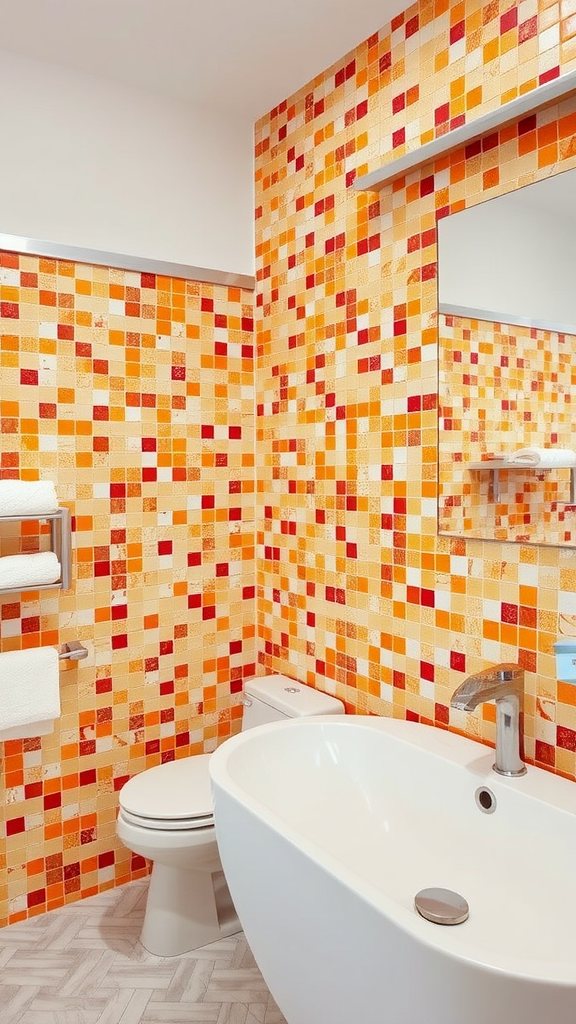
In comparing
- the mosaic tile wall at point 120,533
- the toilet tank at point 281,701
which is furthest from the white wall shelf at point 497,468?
the mosaic tile wall at point 120,533

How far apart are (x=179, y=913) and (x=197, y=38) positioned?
2.30 meters

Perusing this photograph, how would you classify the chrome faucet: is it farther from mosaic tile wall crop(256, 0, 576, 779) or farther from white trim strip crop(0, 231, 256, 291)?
white trim strip crop(0, 231, 256, 291)

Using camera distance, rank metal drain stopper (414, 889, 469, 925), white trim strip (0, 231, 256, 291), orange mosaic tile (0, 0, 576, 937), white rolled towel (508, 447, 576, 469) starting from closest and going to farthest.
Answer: metal drain stopper (414, 889, 469, 925) < white rolled towel (508, 447, 576, 469) < orange mosaic tile (0, 0, 576, 937) < white trim strip (0, 231, 256, 291)

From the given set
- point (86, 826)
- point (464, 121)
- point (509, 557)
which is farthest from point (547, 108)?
point (86, 826)

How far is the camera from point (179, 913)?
1.86m

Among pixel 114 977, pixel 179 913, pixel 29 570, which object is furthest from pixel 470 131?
pixel 114 977

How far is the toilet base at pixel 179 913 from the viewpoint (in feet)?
6.08

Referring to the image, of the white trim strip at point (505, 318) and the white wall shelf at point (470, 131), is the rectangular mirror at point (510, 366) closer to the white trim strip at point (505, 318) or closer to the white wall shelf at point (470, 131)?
the white trim strip at point (505, 318)

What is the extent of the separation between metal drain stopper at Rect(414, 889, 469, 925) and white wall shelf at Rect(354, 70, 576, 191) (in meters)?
1.41

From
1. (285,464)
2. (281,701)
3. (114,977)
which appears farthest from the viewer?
(285,464)

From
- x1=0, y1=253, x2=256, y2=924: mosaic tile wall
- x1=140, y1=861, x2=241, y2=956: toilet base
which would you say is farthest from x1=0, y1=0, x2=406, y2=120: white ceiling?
x1=140, y1=861, x2=241, y2=956: toilet base

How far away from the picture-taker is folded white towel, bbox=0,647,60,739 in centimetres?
181

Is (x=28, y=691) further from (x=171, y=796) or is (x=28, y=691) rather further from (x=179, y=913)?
(x=179, y=913)

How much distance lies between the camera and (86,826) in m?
2.08
